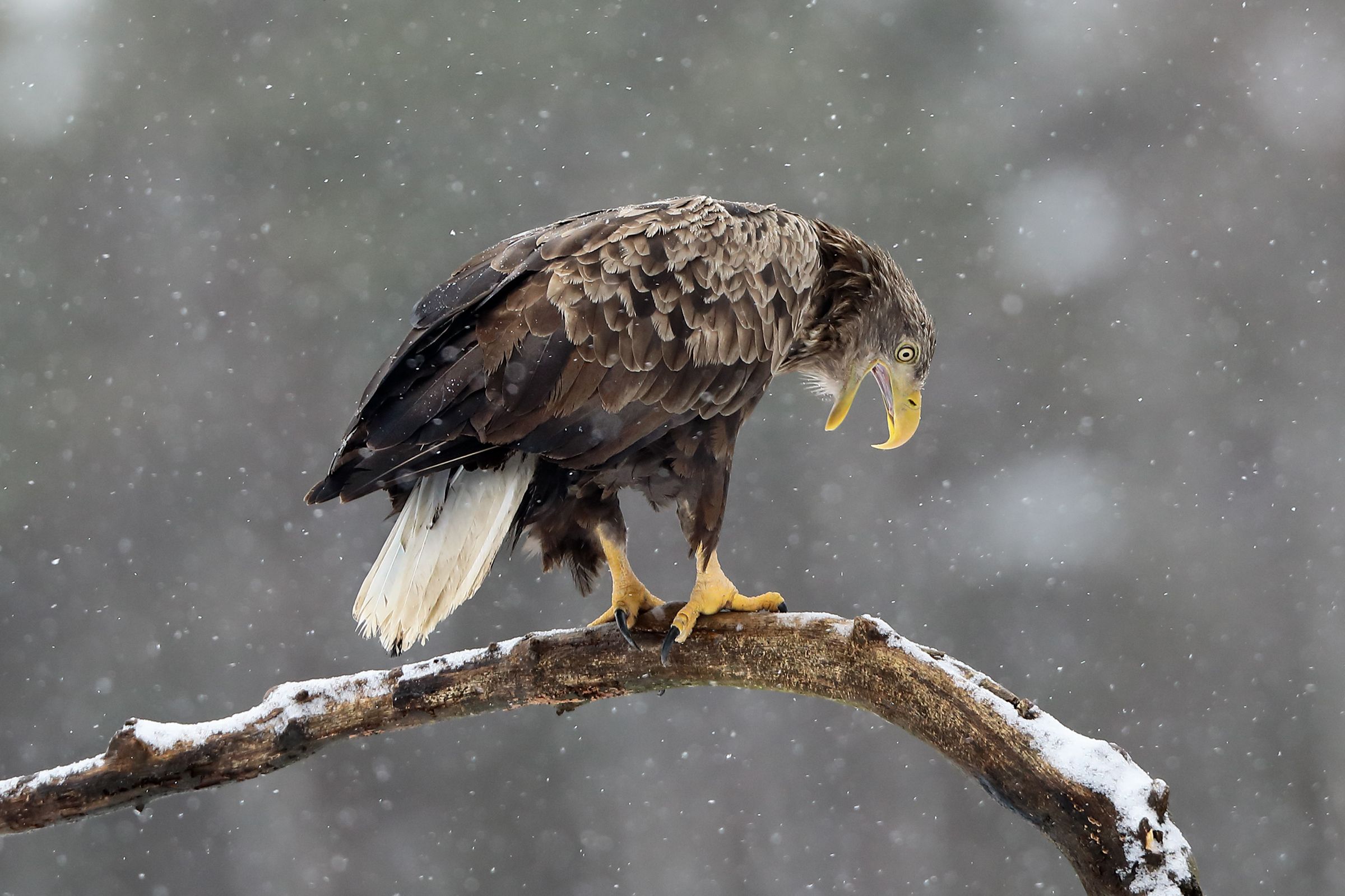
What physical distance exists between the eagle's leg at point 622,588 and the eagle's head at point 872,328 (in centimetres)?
93

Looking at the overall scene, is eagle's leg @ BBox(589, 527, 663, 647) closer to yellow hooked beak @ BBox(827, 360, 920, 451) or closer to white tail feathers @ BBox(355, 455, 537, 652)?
white tail feathers @ BBox(355, 455, 537, 652)

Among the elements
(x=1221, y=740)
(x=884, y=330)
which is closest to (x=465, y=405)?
(x=884, y=330)

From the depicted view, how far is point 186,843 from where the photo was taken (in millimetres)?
9859

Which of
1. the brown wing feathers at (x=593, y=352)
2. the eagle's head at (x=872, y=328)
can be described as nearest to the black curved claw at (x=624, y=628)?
the brown wing feathers at (x=593, y=352)

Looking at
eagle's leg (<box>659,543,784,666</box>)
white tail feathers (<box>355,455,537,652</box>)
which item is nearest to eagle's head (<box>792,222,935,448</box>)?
eagle's leg (<box>659,543,784,666</box>)

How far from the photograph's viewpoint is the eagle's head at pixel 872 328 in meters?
3.81

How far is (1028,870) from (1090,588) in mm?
3086

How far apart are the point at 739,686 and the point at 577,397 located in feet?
3.04

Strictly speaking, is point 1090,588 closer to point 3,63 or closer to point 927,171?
point 927,171

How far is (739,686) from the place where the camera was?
3.25m

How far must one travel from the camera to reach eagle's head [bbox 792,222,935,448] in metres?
3.81

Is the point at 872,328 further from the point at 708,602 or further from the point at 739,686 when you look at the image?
the point at 739,686

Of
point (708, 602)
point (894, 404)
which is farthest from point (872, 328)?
point (708, 602)

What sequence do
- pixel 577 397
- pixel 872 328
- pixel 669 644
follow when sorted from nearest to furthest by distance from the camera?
pixel 577 397 < pixel 669 644 < pixel 872 328
